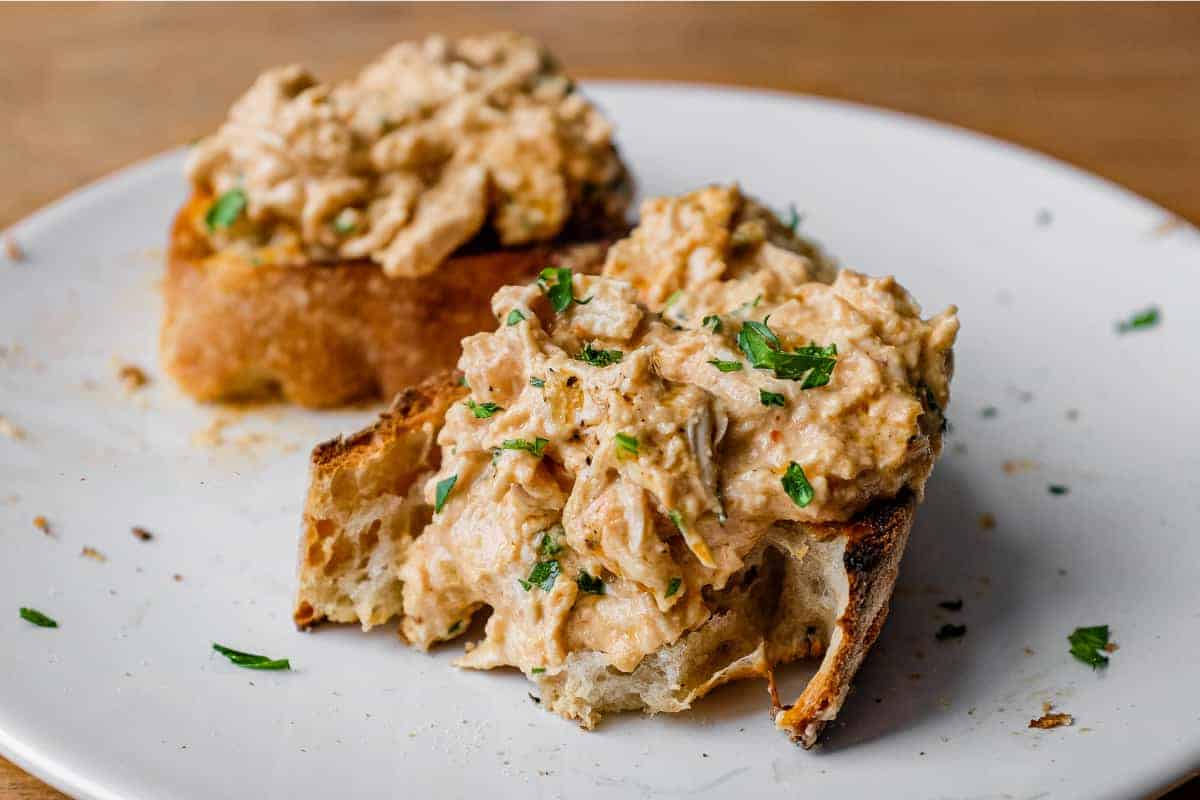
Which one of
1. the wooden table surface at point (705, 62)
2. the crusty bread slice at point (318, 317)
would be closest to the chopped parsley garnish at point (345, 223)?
the crusty bread slice at point (318, 317)

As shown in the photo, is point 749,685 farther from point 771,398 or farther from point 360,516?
point 360,516

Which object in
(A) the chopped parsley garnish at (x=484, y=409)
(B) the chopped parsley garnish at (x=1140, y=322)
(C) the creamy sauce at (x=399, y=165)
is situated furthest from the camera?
(B) the chopped parsley garnish at (x=1140, y=322)

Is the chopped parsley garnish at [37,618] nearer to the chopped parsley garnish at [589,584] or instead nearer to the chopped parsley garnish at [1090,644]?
the chopped parsley garnish at [589,584]

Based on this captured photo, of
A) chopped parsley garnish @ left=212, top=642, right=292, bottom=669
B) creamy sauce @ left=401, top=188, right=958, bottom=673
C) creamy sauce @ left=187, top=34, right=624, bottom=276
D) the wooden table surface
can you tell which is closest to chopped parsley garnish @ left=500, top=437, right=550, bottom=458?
creamy sauce @ left=401, top=188, right=958, bottom=673

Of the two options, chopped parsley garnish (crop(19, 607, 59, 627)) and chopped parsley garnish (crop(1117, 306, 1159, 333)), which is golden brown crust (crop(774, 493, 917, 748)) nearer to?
chopped parsley garnish (crop(1117, 306, 1159, 333))

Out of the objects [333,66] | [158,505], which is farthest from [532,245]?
[333,66]

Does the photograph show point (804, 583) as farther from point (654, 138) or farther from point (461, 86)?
point (654, 138)

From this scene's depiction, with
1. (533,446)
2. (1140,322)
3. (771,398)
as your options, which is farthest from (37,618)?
(1140,322)
